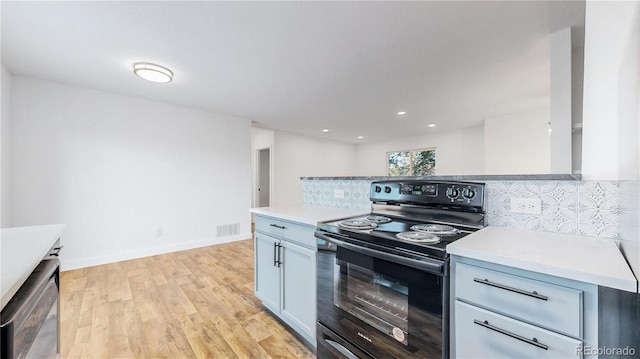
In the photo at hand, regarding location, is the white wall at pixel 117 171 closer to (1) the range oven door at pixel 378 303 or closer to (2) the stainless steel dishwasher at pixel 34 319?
(2) the stainless steel dishwasher at pixel 34 319

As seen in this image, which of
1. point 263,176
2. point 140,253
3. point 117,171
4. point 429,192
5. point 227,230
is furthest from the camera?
point 263,176

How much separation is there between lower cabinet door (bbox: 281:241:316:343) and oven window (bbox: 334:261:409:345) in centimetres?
24

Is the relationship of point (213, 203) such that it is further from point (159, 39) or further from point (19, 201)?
point (159, 39)

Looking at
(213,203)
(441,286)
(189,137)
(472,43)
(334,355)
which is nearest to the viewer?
(441,286)

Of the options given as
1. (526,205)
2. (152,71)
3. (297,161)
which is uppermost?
(152,71)

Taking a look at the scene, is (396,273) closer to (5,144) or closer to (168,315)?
(168,315)

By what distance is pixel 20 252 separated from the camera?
0.92 metres

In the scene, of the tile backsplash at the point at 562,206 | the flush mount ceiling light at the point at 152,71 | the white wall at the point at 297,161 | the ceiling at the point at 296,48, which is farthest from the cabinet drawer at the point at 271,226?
the white wall at the point at 297,161

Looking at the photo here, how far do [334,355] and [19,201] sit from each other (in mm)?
3984

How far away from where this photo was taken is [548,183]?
1.22 m

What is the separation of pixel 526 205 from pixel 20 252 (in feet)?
7.45

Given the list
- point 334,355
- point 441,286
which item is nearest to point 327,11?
point 441,286

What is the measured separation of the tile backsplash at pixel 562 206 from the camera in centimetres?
107

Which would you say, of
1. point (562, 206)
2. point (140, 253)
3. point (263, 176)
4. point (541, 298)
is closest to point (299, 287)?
point (541, 298)
